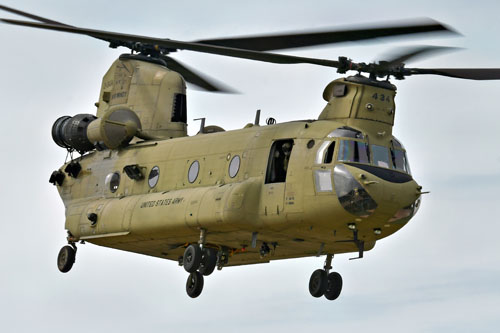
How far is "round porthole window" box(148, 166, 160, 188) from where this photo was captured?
132 feet

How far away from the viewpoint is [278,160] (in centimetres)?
3706

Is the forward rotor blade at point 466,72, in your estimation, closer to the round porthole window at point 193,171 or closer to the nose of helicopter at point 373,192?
the nose of helicopter at point 373,192

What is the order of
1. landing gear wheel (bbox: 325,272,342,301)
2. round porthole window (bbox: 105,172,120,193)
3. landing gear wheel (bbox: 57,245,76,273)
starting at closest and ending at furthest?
1. landing gear wheel (bbox: 325,272,342,301)
2. round porthole window (bbox: 105,172,120,193)
3. landing gear wheel (bbox: 57,245,76,273)

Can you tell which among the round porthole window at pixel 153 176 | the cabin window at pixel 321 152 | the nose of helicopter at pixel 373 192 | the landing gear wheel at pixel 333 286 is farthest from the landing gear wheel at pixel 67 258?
the nose of helicopter at pixel 373 192

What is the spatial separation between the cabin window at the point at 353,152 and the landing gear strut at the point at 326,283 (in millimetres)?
4231

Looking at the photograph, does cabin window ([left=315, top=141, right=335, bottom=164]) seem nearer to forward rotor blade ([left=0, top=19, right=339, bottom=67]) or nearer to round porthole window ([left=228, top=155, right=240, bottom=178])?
forward rotor blade ([left=0, top=19, right=339, bottom=67])

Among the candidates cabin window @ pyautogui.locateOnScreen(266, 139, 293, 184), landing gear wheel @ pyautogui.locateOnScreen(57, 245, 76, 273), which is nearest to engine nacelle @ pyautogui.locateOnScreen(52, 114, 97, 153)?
landing gear wheel @ pyautogui.locateOnScreen(57, 245, 76, 273)

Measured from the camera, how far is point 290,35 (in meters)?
35.2

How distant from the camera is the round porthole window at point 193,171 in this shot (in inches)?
1534

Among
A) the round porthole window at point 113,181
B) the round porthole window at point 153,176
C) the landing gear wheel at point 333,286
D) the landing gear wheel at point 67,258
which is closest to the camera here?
the landing gear wheel at point 333,286

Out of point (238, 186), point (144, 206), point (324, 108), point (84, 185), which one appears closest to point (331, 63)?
point (324, 108)

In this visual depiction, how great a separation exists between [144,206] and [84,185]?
4056 mm

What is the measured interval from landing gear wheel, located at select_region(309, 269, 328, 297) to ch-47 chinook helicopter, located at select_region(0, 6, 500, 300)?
28mm

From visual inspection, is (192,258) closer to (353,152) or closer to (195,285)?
(195,285)
